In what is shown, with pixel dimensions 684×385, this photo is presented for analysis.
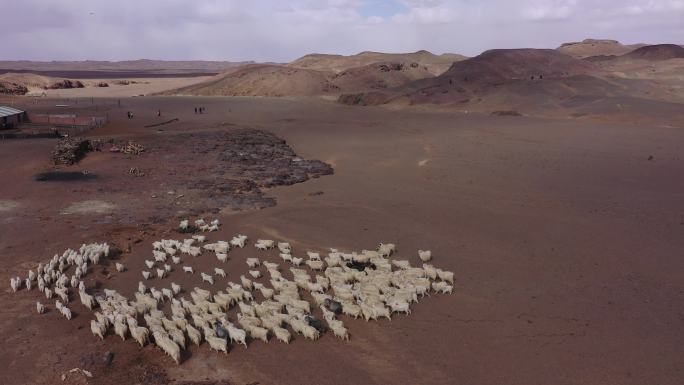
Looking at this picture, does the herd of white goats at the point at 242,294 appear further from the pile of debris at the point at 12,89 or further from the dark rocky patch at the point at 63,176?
the pile of debris at the point at 12,89

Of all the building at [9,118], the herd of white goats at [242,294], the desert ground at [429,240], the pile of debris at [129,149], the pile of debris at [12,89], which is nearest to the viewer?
the desert ground at [429,240]

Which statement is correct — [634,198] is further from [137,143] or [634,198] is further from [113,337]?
[137,143]

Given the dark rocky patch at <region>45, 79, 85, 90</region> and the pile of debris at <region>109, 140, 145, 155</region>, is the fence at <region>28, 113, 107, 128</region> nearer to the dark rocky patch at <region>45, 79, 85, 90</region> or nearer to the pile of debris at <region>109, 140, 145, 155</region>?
the pile of debris at <region>109, 140, 145, 155</region>

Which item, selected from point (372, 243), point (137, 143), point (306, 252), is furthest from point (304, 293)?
point (137, 143)

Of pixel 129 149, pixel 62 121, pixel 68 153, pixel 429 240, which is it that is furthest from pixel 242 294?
pixel 62 121

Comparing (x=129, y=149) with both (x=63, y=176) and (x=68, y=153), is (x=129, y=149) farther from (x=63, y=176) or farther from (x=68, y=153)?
(x=63, y=176)

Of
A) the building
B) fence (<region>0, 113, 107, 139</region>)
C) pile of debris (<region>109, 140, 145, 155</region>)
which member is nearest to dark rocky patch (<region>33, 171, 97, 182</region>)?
pile of debris (<region>109, 140, 145, 155</region>)

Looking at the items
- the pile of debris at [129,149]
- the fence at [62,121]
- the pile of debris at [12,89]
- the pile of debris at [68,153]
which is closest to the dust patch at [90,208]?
the pile of debris at [68,153]
